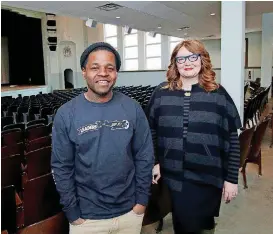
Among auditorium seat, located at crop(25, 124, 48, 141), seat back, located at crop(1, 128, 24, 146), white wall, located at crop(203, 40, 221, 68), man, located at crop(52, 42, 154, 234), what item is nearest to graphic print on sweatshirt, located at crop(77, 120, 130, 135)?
man, located at crop(52, 42, 154, 234)

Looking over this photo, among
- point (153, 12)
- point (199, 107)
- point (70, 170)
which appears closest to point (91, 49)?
point (70, 170)

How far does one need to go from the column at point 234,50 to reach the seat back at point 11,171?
14.9ft

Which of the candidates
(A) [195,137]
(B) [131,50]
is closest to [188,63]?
(A) [195,137]

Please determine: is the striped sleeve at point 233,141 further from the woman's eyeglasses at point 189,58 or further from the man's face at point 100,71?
the man's face at point 100,71

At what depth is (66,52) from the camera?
1778cm

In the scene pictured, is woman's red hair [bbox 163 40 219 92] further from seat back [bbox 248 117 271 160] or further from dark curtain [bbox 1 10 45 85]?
dark curtain [bbox 1 10 45 85]

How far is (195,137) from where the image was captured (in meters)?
1.69

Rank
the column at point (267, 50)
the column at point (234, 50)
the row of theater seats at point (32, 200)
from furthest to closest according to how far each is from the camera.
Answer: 1. the column at point (267, 50)
2. the column at point (234, 50)
3. the row of theater seats at point (32, 200)

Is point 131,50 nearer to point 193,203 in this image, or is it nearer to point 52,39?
point 52,39

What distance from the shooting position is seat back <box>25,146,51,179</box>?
2264 mm

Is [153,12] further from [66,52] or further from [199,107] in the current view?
[66,52]

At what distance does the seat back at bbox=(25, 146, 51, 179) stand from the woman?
1015mm

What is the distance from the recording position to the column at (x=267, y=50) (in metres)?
10.6

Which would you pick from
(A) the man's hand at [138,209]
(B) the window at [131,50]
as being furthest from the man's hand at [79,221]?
(B) the window at [131,50]
